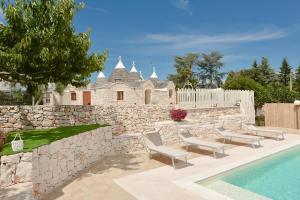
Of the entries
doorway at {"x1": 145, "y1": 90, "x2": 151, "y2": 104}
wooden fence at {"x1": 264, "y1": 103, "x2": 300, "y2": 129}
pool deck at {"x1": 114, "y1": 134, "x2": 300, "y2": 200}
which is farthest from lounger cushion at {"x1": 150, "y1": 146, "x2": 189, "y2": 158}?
doorway at {"x1": 145, "y1": 90, "x2": 151, "y2": 104}

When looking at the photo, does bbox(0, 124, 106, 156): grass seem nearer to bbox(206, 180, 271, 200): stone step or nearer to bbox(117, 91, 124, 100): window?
bbox(206, 180, 271, 200): stone step

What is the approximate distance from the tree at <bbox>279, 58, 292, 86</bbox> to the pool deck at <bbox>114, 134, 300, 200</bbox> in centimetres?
5118

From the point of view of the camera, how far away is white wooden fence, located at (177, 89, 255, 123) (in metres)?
18.4

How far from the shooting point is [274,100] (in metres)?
21.0

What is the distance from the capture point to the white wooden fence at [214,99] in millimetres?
18422

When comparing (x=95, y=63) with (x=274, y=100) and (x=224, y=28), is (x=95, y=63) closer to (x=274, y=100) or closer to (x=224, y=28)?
(x=274, y=100)

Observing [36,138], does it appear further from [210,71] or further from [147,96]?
[210,71]

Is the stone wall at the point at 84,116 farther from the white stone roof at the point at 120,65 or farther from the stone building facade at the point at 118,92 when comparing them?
the white stone roof at the point at 120,65

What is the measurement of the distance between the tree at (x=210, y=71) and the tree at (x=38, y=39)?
2111 inches

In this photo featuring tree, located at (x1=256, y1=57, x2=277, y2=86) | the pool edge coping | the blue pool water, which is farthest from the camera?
tree, located at (x1=256, y1=57, x2=277, y2=86)

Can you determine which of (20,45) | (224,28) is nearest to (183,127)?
(20,45)

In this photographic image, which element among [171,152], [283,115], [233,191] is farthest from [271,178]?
[283,115]

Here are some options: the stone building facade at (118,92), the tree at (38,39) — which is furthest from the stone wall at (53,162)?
the stone building facade at (118,92)

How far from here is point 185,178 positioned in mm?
7645
